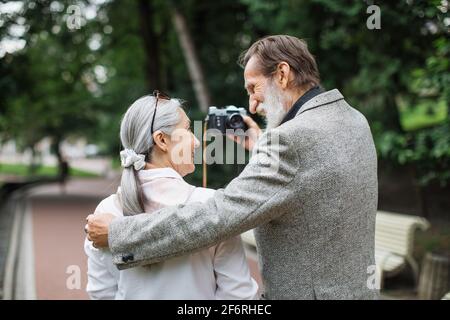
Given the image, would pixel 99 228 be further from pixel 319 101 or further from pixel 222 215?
pixel 319 101

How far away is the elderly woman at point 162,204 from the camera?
1892mm

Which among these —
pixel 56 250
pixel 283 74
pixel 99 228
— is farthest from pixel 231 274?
pixel 56 250

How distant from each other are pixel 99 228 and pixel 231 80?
43.7 ft

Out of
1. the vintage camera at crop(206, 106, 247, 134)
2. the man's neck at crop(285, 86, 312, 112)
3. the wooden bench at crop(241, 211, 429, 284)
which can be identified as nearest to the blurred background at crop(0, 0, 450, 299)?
the wooden bench at crop(241, 211, 429, 284)

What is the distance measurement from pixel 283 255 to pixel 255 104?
0.61 metres

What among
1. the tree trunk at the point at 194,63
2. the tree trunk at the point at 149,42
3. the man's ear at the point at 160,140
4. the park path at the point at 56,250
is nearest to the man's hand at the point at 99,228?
the man's ear at the point at 160,140

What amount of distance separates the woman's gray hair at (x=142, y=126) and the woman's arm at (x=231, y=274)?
1.02 feet

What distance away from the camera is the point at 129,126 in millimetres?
2002

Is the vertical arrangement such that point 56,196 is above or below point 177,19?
below

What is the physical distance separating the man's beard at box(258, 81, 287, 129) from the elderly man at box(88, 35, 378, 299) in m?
0.01

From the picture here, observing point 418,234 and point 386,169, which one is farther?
point 418,234

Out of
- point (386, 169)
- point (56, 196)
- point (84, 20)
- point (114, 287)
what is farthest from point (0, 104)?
point (114, 287)

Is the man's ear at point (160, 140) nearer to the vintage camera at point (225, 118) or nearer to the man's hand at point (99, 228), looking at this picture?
→ the man's hand at point (99, 228)
